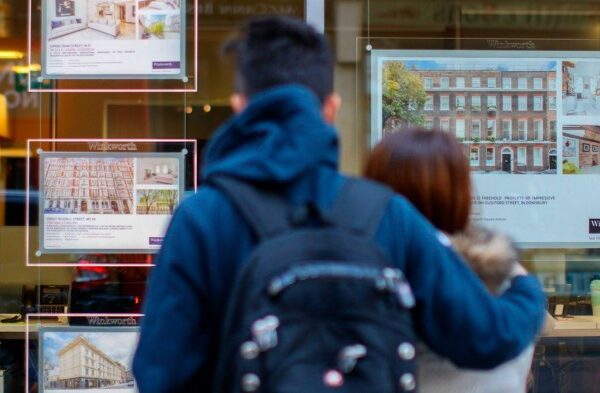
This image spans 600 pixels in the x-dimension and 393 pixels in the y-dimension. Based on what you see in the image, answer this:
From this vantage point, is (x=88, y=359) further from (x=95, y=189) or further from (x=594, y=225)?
(x=594, y=225)

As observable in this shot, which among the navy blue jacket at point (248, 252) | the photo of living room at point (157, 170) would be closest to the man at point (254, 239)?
the navy blue jacket at point (248, 252)

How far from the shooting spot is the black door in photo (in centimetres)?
498

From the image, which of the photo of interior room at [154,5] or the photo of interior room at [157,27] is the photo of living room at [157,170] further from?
the photo of interior room at [154,5]

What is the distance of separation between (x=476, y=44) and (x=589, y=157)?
0.89 meters

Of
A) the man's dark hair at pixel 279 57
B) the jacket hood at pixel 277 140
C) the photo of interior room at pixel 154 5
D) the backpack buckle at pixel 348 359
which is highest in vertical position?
the photo of interior room at pixel 154 5

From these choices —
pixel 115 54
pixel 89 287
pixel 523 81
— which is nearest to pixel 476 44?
pixel 523 81

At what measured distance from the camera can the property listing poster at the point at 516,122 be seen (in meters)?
4.97

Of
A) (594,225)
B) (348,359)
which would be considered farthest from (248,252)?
(594,225)

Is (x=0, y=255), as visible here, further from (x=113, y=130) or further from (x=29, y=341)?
(x=113, y=130)

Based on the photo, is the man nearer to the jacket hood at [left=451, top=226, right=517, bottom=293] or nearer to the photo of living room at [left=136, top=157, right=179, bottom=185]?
the jacket hood at [left=451, top=226, right=517, bottom=293]

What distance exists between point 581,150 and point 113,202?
2581mm

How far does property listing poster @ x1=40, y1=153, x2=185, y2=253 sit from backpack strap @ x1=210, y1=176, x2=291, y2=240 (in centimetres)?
312

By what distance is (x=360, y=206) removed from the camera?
176 centimetres

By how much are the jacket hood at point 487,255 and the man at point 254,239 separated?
0.19 metres
